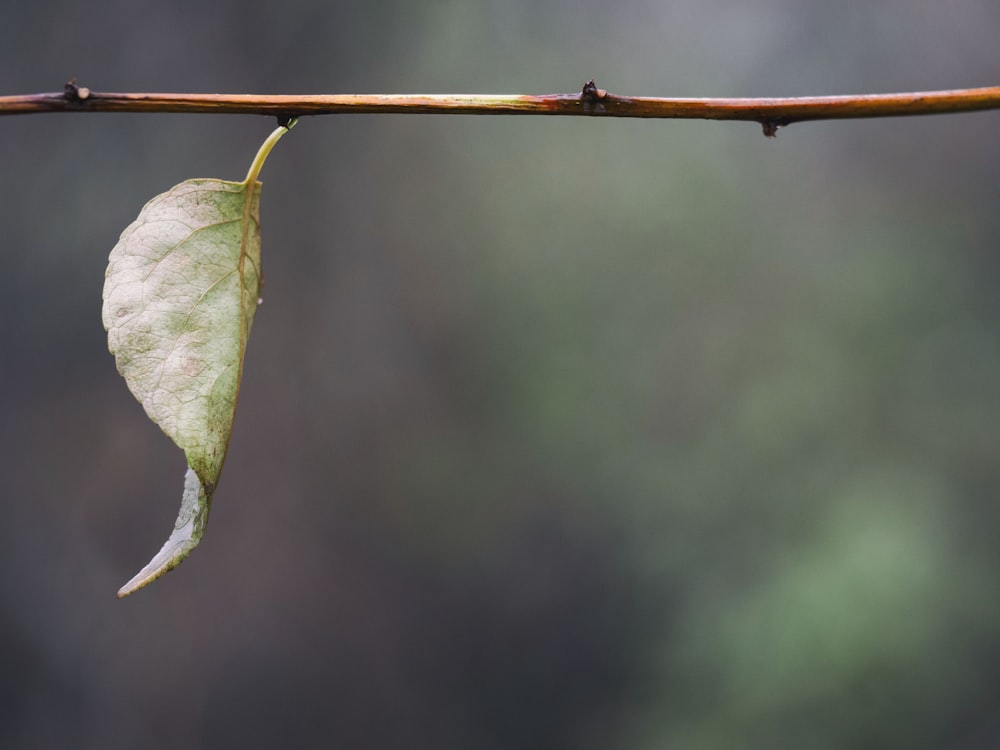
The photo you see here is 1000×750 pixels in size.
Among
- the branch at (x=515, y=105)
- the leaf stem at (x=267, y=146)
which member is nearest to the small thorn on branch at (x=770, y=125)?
the branch at (x=515, y=105)

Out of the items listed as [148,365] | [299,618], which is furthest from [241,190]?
[299,618]

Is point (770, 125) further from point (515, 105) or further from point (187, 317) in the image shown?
point (187, 317)

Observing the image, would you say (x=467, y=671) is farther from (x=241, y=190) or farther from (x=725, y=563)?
(x=241, y=190)

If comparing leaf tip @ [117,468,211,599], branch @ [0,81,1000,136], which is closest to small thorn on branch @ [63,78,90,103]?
branch @ [0,81,1000,136]

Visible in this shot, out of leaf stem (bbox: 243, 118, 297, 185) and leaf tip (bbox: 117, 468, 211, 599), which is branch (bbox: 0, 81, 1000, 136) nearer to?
leaf stem (bbox: 243, 118, 297, 185)

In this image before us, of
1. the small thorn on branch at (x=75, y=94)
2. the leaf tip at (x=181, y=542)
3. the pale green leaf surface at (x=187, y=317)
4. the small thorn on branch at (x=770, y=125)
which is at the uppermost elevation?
the small thorn on branch at (x=770, y=125)

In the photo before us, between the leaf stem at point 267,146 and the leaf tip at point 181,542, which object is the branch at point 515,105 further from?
the leaf tip at point 181,542

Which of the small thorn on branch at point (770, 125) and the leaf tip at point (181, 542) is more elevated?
the small thorn on branch at point (770, 125)
